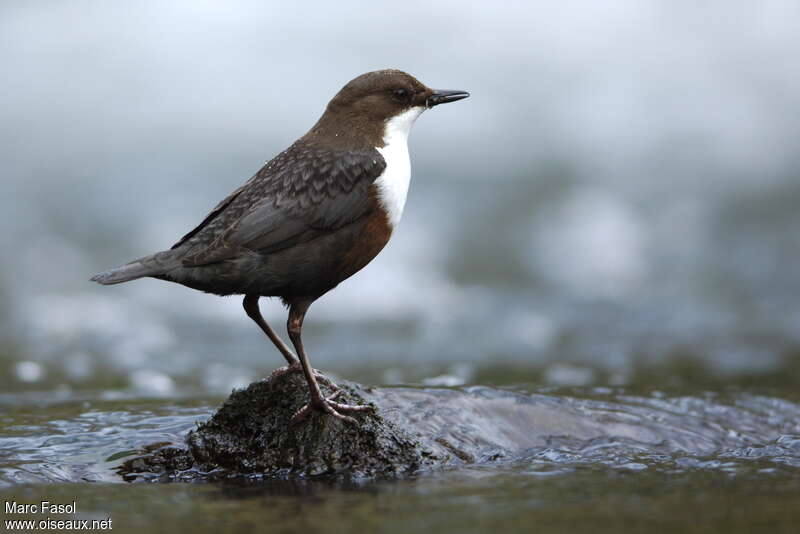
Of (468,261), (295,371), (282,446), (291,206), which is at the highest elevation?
(468,261)

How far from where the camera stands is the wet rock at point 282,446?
438cm

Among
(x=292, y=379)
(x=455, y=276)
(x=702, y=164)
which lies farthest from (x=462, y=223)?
(x=292, y=379)

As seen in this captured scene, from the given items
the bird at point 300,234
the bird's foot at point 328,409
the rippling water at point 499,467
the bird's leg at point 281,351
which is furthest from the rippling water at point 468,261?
the bird at point 300,234

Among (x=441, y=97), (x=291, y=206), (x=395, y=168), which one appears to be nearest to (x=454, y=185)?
(x=441, y=97)

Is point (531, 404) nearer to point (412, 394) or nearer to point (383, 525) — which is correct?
point (412, 394)

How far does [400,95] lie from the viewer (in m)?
5.06

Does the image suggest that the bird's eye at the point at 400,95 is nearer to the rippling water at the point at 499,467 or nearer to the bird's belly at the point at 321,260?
the bird's belly at the point at 321,260

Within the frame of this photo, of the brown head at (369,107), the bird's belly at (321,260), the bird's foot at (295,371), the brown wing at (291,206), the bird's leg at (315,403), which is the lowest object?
the bird's leg at (315,403)

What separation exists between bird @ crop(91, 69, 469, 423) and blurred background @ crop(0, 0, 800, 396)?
3.01 metres

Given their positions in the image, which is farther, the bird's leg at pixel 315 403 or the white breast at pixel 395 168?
the white breast at pixel 395 168

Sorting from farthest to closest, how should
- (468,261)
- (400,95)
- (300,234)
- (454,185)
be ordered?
(454,185), (468,261), (400,95), (300,234)

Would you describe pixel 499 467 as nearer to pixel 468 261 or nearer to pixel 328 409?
pixel 328 409

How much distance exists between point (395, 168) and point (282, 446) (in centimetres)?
136

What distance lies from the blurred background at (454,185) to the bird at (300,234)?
3006mm
